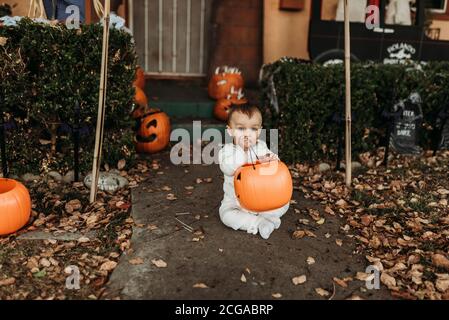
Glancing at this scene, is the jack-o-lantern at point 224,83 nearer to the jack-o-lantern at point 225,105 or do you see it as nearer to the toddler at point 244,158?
the jack-o-lantern at point 225,105

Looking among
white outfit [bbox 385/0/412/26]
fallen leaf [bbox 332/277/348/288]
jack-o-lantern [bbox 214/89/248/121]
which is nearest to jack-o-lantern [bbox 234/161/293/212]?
fallen leaf [bbox 332/277/348/288]

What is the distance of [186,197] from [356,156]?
2685mm

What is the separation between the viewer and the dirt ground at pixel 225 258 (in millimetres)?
3426

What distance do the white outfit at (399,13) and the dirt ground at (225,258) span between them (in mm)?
5837

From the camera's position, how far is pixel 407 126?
670 cm

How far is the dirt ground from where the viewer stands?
3.43 meters

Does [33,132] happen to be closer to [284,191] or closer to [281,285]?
[284,191]

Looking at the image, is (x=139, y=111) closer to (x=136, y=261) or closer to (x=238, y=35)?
(x=136, y=261)

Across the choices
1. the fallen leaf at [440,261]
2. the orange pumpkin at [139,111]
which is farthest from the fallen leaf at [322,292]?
the orange pumpkin at [139,111]

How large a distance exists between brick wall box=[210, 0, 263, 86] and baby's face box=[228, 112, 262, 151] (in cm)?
536

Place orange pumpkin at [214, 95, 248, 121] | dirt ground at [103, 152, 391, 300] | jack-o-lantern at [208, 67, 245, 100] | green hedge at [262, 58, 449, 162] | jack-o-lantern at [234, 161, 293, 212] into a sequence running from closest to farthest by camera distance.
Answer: dirt ground at [103, 152, 391, 300]
jack-o-lantern at [234, 161, 293, 212]
green hedge at [262, 58, 449, 162]
orange pumpkin at [214, 95, 248, 121]
jack-o-lantern at [208, 67, 245, 100]

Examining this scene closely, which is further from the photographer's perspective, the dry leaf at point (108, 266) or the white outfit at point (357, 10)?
the white outfit at point (357, 10)

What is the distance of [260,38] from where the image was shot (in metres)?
9.52

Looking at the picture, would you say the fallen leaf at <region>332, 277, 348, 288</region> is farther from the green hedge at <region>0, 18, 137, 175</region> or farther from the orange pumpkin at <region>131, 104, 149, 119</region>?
the orange pumpkin at <region>131, 104, 149, 119</region>
